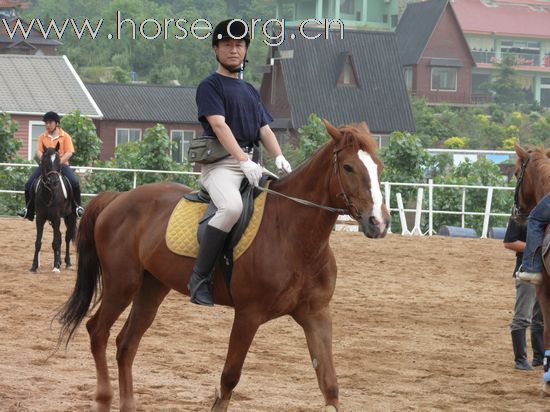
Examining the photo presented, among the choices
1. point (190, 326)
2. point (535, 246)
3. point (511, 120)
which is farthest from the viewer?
point (511, 120)

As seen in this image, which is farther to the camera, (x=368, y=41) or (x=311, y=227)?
(x=368, y=41)

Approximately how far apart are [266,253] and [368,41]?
46.8 meters

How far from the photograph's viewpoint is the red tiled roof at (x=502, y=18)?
82.9m

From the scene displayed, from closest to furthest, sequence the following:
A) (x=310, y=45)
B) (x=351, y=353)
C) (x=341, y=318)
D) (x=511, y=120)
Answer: (x=351, y=353) < (x=341, y=318) < (x=310, y=45) < (x=511, y=120)

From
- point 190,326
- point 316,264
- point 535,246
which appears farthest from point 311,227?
point 190,326

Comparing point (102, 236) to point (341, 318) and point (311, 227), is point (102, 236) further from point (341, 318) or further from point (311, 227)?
point (341, 318)

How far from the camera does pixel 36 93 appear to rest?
49281 millimetres

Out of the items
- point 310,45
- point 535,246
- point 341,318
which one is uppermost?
point 310,45

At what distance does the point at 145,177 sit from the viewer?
2745 cm

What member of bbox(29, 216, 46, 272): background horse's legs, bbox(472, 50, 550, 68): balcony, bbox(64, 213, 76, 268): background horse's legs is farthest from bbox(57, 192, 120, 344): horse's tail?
bbox(472, 50, 550, 68): balcony

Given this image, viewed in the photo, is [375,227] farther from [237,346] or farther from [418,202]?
[418,202]

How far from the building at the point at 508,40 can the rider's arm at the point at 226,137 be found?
7565cm

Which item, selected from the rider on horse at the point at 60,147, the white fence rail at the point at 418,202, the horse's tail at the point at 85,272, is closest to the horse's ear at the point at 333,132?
the horse's tail at the point at 85,272

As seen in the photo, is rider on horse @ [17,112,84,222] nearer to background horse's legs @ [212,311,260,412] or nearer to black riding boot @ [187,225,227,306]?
black riding boot @ [187,225,227,306]
